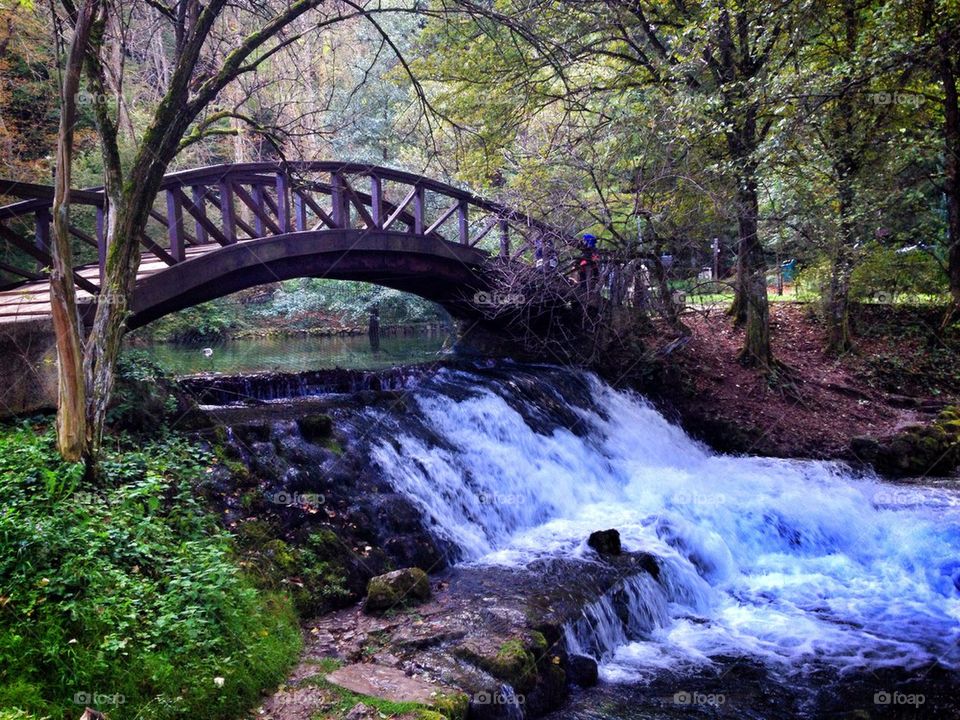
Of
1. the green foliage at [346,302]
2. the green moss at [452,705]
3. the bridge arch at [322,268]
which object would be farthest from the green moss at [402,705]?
the green foliage at [346,302]

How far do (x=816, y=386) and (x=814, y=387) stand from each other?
0.32 feet

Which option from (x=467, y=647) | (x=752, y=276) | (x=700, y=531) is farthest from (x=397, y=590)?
(x=752, y=276)

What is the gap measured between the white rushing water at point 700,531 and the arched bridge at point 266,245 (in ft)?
9.38

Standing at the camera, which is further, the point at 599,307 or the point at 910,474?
the point at 599,307

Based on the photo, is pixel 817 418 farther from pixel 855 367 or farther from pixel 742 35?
pixel 742 35

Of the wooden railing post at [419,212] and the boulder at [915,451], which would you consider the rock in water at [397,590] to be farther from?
Result: the boulder at [915,451]

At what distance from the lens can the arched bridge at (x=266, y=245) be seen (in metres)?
8.15

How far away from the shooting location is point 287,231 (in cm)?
1131

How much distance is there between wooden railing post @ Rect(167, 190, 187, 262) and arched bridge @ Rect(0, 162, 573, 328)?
2cm

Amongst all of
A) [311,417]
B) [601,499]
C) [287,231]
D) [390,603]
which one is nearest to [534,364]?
[601,499]

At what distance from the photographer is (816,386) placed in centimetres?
1508

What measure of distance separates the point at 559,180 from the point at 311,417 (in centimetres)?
718

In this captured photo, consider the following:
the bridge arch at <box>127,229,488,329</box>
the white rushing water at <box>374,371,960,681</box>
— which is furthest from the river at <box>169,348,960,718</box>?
the bridge arch at <box>127,229,488,329</box>

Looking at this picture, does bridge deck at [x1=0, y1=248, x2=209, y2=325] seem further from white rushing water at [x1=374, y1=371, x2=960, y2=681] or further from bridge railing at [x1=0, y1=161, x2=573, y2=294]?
white rushing water at [x1=374, y1=371, x2=960, y2=681]
